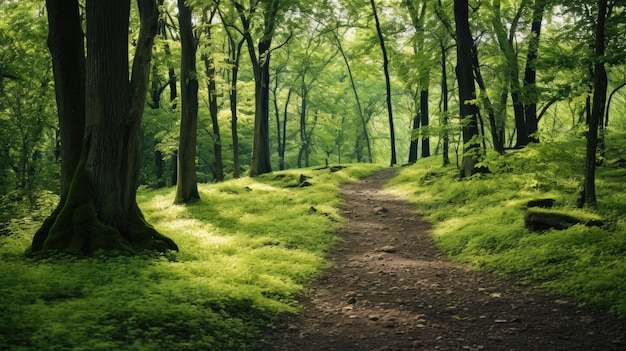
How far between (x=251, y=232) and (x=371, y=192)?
7798 millimetres

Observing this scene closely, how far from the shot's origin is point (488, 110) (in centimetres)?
1295

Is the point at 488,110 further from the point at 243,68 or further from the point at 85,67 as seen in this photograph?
the point at 243,68

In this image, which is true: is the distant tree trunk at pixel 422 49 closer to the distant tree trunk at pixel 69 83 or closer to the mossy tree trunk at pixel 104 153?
the mossy tree trunk at pixel 104 153

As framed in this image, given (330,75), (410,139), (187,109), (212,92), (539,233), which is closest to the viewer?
(539,233)

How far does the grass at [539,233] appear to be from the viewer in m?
5.98

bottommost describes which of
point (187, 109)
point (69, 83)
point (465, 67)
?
point (69, 83)

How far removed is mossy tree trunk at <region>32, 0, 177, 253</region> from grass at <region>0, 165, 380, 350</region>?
59cm

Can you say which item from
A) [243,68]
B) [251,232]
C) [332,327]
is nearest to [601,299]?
[332,327]

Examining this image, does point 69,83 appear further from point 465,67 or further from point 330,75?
point 330,75

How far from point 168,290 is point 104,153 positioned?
3.27 metres

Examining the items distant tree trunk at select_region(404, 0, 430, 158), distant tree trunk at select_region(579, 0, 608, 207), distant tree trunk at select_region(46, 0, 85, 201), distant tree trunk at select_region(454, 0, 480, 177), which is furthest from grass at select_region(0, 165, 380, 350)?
distant tree trunk at select_region(404, 0, 430, 158)

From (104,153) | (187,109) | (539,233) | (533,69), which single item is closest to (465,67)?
(533,69)

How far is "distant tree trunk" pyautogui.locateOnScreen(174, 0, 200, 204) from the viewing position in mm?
13602

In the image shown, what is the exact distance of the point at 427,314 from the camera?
18.2 ft
